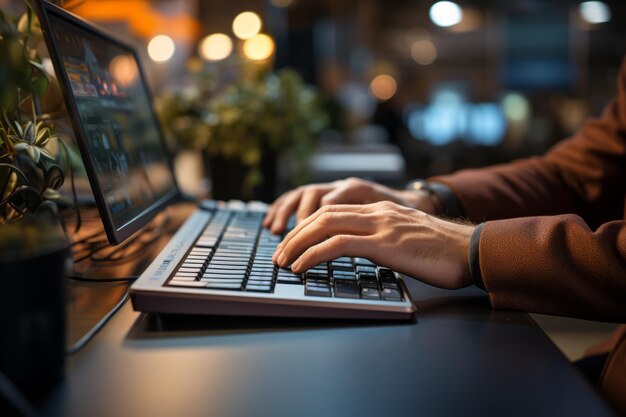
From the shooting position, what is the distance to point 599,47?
12.2 m

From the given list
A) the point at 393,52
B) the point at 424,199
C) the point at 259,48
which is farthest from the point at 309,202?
the point at 393,52

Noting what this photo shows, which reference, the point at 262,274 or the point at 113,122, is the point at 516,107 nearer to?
the point at 113,122

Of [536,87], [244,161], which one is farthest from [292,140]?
[536,87]

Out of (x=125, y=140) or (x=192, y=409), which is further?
(x=125, y=140)

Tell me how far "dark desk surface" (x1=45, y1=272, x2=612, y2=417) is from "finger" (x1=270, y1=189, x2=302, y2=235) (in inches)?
12.7

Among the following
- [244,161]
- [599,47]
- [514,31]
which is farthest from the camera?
[599,47]

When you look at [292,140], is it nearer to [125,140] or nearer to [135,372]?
[125,140]

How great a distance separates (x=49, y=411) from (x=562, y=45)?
831 cm

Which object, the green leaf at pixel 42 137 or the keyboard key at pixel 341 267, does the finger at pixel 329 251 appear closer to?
the keyboard key at pixel 341 267

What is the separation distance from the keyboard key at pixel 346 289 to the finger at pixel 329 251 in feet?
0.10

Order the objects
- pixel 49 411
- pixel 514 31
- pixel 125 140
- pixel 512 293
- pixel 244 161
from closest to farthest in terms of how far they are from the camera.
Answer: pixel 49 411, pixel 512 293, pixel 125 140, pixel 244 161, pixel 514 31

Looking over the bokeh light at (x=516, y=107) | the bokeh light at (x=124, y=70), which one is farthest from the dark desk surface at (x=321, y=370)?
the bokeh light at (x=516, y=107)

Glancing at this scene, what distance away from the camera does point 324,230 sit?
2.09ft

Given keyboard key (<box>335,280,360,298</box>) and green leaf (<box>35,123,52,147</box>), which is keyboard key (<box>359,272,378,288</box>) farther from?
green leaf (<box>35,123,52,147</box>)
